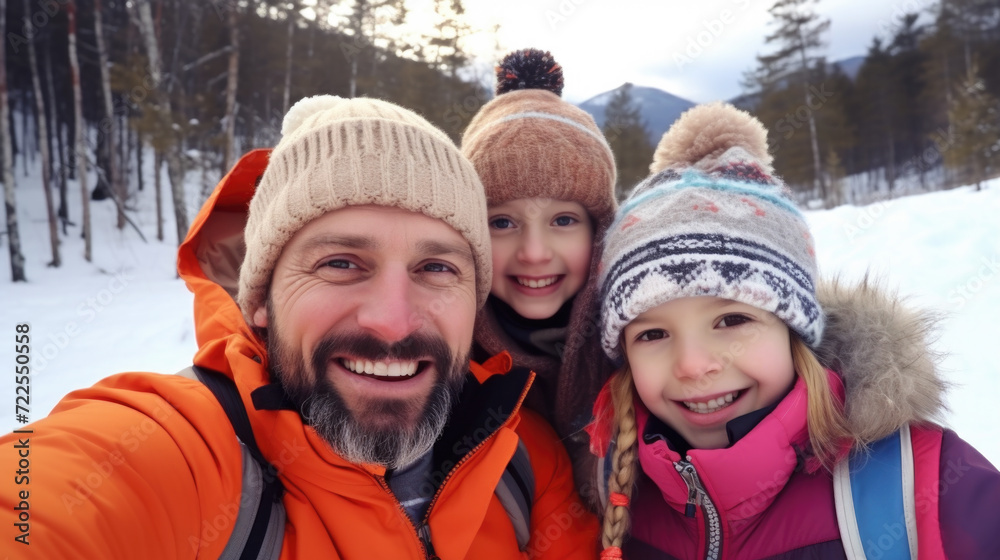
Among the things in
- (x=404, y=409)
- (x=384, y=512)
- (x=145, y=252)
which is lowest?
(x=145, y=252)

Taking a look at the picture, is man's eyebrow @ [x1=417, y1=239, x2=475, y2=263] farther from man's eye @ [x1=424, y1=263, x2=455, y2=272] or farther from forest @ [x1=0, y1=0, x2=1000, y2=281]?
forest @ [x1=0, y1=0, x2=1000, y2=281]

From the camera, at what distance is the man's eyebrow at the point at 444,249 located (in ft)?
6.22

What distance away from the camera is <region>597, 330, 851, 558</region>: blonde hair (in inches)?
67.4

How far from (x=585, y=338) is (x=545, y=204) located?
2.25 ft

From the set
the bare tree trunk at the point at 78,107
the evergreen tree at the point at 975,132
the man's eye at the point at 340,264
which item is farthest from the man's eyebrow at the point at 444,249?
the evergreen tree at the point at 975,132

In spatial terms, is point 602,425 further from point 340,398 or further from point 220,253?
point 220,253

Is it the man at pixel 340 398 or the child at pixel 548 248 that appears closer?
the man at pixel 340 398

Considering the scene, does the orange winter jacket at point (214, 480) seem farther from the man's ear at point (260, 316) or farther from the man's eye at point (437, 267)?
the man's eye at point (437, 267)

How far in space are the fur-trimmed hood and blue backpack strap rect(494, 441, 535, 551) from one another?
44.2 inches

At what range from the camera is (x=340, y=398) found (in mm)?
1763

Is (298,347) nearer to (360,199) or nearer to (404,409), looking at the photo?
(404,409)

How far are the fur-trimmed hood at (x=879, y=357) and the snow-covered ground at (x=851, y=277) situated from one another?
0.14 m

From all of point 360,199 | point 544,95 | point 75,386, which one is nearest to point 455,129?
point 75,386

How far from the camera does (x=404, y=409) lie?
5.91 ft
